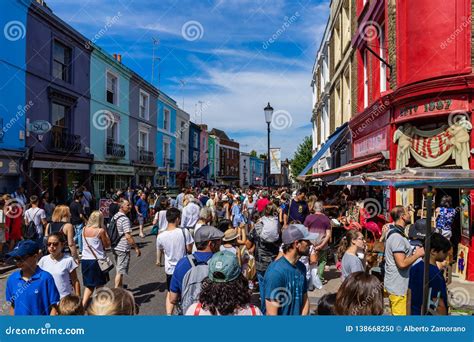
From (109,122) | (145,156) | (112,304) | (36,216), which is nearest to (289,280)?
(112,304)

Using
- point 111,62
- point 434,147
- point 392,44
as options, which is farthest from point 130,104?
point 434,147

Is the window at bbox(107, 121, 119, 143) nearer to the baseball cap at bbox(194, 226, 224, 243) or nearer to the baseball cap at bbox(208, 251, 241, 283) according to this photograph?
the baseball cap at bbox(194, 226, 224, 243)

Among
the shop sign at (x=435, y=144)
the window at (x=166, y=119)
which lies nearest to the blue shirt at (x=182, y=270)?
the shop sign at (x=435, y=144)

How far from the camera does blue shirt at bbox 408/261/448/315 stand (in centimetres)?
347

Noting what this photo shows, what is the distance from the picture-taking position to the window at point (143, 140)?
2756 centimetres

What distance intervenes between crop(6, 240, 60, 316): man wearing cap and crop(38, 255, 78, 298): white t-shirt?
81 cm

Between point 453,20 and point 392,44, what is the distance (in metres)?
1.87

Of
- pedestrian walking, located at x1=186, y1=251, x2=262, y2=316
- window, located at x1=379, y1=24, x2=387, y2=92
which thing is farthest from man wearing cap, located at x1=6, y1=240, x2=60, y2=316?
window, located at x1=379, y1=24, x2=387, y2=92

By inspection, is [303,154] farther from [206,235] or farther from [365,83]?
[206,235]

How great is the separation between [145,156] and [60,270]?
23984 mm

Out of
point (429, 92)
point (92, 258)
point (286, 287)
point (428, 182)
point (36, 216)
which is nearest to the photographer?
point (286, 287)

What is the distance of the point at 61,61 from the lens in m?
17.8

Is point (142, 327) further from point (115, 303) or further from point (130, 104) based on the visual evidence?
point (130, 104)

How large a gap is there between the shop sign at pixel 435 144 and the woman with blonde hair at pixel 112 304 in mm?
8053
